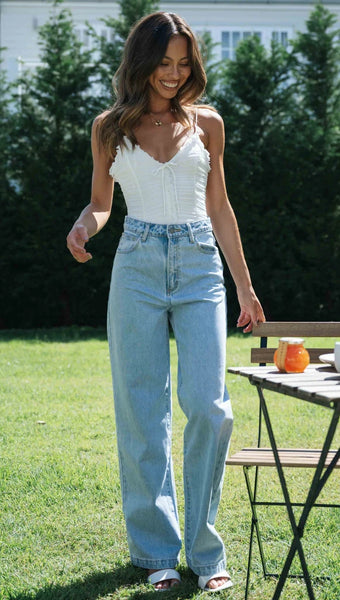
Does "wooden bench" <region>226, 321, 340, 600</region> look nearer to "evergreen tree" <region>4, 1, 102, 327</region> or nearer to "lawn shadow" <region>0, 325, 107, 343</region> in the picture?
"lawn shadow" <region>0, 325, 107, 343</region>

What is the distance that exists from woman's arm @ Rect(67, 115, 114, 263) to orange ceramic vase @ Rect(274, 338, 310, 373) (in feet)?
2.58

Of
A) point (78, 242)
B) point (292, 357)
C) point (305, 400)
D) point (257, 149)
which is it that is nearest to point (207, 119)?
point (78, 242)

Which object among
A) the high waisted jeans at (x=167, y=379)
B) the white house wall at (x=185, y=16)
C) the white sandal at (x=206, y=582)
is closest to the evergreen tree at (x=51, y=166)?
the white house wall at (x=185, y=16)

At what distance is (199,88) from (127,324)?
901 mm

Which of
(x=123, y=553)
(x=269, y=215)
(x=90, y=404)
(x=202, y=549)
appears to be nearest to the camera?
(x=202, y=549)

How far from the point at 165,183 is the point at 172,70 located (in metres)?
0.40

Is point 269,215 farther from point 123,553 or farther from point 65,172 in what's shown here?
point 123,553

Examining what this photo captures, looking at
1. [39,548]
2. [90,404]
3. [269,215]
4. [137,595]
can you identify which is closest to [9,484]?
[39,548]

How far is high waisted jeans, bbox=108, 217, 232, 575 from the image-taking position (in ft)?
9.53

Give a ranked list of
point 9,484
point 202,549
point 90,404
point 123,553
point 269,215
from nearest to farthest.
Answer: point 202,549
point 123,553
point 9,484
point 90,404
point 269,215

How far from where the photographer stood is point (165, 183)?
2.98m

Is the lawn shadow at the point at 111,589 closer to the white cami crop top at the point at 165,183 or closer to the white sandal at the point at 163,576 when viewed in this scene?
the white sandal at the point at 163,576

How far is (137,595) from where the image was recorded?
297 cm

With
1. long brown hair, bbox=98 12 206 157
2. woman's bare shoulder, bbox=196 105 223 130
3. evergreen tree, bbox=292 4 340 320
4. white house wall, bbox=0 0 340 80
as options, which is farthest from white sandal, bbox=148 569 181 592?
white house wall, bbox=0 0 340 80
